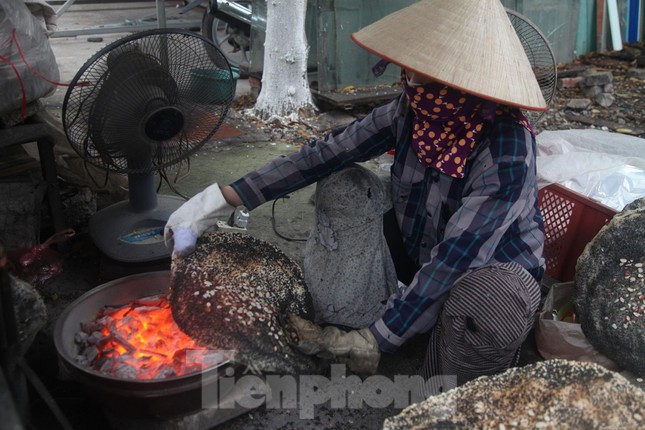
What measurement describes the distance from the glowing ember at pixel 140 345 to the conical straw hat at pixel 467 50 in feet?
3.73

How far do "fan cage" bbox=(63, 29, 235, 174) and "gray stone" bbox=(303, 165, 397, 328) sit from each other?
61 centimetres

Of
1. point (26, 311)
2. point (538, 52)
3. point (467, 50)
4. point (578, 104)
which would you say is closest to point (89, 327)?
point (26, 311)

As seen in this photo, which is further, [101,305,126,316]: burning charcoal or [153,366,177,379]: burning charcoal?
[101,305,126,316]: burning charcoal

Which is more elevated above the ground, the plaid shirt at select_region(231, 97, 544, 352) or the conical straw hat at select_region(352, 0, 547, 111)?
the conical straw hat at select_region(352, 0, 547, 111)

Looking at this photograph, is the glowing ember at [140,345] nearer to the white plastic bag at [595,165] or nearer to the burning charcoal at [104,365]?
the burning charcoal at [104,365]

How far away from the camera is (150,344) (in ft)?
6.63

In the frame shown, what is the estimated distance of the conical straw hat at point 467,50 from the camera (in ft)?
6.28

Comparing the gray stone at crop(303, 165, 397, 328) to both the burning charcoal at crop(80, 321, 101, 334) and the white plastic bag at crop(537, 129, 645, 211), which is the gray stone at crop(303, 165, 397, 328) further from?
the white plastic bag at crop(537, 129, 645, 211)

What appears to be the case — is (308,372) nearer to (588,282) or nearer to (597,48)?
(588,282)

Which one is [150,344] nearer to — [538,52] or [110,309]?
[110,309]

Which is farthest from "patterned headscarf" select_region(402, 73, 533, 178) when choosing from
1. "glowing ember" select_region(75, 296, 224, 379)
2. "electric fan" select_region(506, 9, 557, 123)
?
"electric fan" select_region(506, 9, 557, 123)

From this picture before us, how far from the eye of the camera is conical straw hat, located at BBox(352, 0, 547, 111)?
1.92m

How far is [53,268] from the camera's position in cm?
249

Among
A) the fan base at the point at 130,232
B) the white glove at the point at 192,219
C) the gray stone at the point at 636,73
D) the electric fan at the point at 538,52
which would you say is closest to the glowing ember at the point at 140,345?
the white glove at the point at 192,219
